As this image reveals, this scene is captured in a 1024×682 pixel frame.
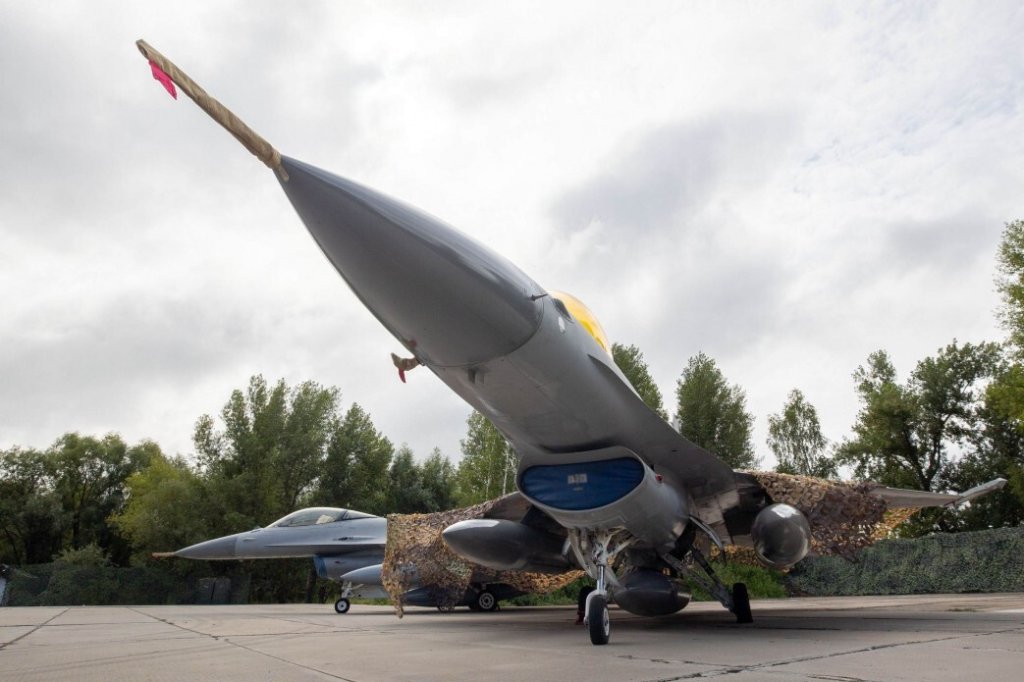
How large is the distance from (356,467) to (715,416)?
1590 cm

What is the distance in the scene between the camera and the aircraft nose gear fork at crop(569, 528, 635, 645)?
4.72 metres

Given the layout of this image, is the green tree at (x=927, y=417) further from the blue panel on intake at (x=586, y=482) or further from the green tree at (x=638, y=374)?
the blue panel on intake at (x=586, y=482)

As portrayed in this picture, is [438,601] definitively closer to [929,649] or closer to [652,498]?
[652,498]

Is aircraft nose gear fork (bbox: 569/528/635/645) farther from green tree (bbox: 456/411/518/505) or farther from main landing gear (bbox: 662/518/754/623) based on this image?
green tree (bbox: 456/411/518/505)

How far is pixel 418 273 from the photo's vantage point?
3648 mm

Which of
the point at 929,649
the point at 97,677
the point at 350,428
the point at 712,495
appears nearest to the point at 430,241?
the point at 97,677

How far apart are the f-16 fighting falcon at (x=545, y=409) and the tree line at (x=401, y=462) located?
15786 mm

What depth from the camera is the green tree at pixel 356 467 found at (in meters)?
27.4

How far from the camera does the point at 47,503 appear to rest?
30016 millimetres

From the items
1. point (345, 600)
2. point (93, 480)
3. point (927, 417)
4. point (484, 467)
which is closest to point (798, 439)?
point (927, 417)

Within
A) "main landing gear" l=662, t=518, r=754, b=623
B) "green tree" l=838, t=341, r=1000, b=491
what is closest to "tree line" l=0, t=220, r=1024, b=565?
"green tree" l=838, t=341, r=1000, b=491

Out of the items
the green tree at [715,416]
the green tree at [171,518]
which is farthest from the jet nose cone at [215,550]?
the green tree at [715,416]

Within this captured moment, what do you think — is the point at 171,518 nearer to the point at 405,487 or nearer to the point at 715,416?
the point at 405,487

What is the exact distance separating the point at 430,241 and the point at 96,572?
2038 cm
